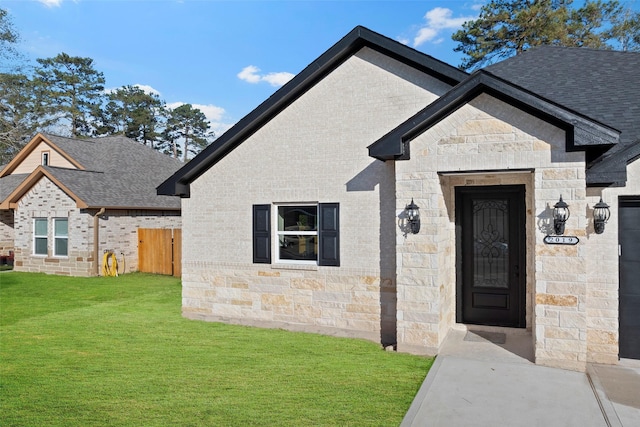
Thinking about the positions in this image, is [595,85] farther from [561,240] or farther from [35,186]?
[35,186]

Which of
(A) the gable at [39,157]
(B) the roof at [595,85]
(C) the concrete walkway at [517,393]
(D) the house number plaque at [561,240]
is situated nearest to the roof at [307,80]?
(B) the roof at [595,85]

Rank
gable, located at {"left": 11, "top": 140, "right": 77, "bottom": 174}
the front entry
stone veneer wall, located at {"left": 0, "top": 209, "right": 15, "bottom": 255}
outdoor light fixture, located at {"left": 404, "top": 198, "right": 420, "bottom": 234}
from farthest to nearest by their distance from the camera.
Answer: stone veneer wall, located at {"left": 0, "top": 209, "right": 15, "bottom": 255} < gable, located at {"left": 11, "top": 140, "right": 77, "bottom": 174} < the front entry < outdoor light fixture, located at {"left": 404, "top": 198, "right": 420, "bottom": 234}

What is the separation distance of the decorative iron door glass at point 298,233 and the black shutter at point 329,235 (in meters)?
0.29

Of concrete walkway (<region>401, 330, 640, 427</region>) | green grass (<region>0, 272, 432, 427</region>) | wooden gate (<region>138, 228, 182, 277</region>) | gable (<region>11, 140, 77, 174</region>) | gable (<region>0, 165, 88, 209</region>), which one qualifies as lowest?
green grass (<region>0, 272, 432, 427</region>)

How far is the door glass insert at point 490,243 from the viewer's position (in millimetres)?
7621

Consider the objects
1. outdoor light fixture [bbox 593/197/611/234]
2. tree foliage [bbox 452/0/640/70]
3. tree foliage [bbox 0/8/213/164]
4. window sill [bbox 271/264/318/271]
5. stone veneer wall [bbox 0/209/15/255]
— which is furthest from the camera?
tree foliage [bbox 0/8/213/164]

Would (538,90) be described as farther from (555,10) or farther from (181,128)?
(181,128)

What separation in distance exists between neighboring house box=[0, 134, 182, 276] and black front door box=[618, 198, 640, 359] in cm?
1616

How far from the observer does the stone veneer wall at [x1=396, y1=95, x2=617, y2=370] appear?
5684 mm

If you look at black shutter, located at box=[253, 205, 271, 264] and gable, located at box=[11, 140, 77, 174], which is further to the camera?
gable, located at box=[11, 140, 77, 174]

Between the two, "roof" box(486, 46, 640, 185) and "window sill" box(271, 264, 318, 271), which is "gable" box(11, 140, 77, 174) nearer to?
"window sill" box(271, 264, 318, 271)

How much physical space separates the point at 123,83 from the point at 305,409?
4911 centimetres

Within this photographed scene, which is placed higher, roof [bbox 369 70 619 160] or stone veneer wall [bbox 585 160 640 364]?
roof [bbox 369 70 619 160]

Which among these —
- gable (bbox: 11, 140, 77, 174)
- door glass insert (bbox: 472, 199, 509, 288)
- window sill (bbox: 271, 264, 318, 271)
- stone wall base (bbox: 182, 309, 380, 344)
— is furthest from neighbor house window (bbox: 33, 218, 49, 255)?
door glass insert (bbox: 472, 199, 509, 288)
